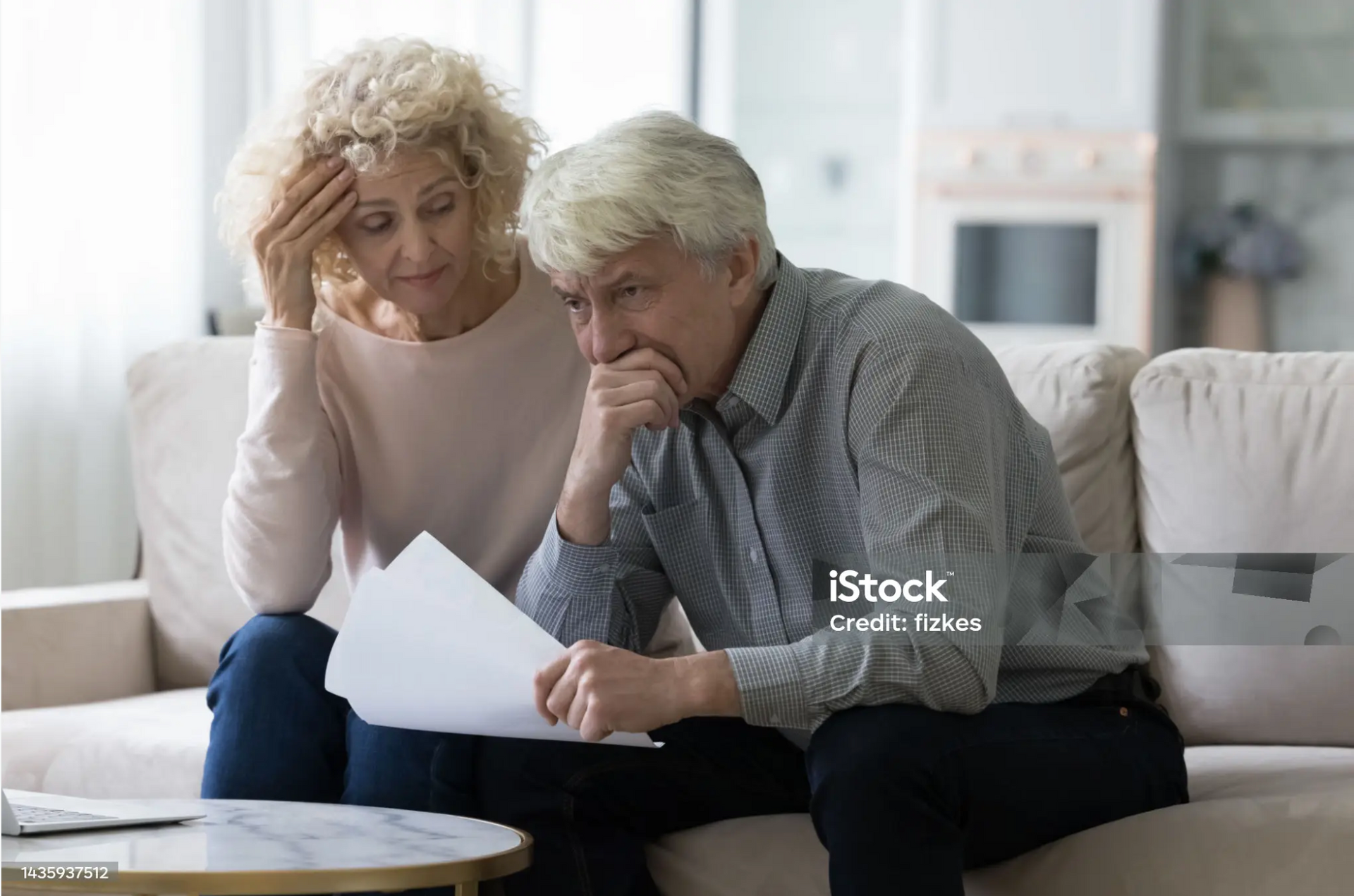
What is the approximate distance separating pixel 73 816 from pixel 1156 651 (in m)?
1.28

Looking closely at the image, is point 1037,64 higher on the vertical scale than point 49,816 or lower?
higher

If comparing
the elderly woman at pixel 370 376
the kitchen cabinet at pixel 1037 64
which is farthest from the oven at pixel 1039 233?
the elderly woman at pixel 370 376

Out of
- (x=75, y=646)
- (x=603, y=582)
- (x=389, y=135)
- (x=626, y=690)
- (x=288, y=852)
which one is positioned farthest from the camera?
(x=75, y=646)

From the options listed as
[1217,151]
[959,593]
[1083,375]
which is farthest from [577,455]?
[1217,151]

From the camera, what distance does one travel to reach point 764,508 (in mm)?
1467

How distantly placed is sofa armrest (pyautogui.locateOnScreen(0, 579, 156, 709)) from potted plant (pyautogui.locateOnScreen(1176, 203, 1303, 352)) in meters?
3.34

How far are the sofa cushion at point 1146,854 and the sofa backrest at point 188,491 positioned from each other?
92 cm

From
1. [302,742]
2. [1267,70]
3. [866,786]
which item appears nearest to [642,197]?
[866,786]

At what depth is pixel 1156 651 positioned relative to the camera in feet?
6.12

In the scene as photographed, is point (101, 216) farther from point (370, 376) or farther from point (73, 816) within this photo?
point (73, 816)

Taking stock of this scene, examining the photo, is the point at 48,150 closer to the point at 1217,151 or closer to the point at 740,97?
the point at 740,97

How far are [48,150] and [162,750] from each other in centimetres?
155

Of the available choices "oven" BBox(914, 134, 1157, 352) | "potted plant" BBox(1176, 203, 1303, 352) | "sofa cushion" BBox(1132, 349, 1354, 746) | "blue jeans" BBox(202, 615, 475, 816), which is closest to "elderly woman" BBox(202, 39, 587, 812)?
"blue jeans" BBox(202, 615, 475, 816)

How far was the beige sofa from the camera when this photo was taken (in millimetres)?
1350
